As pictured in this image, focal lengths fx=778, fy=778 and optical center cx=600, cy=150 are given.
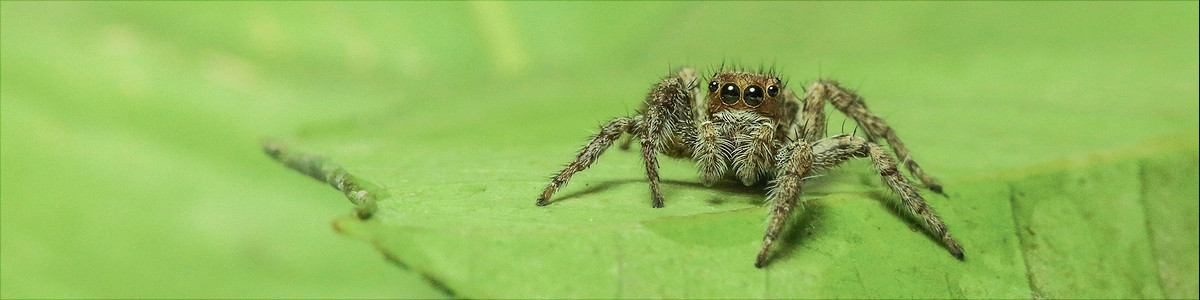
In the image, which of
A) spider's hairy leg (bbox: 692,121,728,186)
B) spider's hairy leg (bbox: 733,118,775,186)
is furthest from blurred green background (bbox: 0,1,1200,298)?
spider's hairy leg (bbox: 733,118,775,186)

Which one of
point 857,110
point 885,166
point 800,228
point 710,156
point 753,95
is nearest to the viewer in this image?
point 800,228

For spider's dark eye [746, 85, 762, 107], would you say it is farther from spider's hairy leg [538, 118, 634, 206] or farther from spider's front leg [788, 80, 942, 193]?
spider's hairy leg [538, 118, 634, 206]

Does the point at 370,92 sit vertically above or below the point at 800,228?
above

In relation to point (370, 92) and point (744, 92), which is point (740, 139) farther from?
point (370, 92)

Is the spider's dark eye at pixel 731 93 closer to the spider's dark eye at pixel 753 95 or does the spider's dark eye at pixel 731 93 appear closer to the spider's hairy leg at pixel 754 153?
the spider's dark eye at pixel 753 95

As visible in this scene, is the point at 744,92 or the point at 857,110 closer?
the point at 744,92

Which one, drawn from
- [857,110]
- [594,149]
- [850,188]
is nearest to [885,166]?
[850,188]

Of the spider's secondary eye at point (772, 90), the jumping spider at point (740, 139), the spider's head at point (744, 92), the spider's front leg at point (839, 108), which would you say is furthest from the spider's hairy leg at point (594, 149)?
the spider's front leg at point (839, 108)

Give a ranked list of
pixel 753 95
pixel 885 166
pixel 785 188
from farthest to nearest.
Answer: pixel 753 95
pixel 885 166
pixel 785 188
